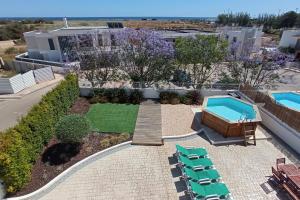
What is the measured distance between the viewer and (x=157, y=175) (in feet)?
32.8

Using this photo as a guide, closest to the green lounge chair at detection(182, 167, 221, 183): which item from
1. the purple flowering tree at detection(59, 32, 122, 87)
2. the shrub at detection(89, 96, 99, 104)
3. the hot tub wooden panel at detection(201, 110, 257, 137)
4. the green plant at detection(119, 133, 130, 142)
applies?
the hot tub wooden panel at detection(201, 110, 257, 137)

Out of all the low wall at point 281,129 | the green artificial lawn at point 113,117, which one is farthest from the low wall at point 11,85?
the low wall at point 281,129

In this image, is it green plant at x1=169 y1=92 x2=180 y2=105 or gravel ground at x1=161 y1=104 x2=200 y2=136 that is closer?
gravel ground at x1=161 y1=104 x2=200 y2=136

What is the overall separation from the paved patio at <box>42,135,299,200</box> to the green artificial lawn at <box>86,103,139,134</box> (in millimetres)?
2571

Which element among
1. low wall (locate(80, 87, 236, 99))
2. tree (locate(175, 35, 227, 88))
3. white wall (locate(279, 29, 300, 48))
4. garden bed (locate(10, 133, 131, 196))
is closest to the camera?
garden bed (locate(10, 133, 131, 196))

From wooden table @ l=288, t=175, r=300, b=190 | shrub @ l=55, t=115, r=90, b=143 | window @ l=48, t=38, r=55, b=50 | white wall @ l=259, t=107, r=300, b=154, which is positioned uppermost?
window @ l=48, t=38, r=55, b=50

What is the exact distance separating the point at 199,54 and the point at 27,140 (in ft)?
50.7

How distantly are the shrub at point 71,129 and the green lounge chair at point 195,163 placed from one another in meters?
5.44

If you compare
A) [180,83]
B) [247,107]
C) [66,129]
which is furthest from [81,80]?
[247,107]

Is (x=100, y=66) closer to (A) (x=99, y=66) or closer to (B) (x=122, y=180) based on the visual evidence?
(A) (x=99, y=66)

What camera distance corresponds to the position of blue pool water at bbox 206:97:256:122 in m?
14.4

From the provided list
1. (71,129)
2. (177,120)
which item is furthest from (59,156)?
(177,120)

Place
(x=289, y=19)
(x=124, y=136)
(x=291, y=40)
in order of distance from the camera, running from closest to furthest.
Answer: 1. (x=124, y=136)
2. (x=291, y=40)
3. (x=289, y=19)

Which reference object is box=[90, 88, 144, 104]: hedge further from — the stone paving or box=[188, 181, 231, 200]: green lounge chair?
box=[188, 181, 231, 200]: green lounge chair
